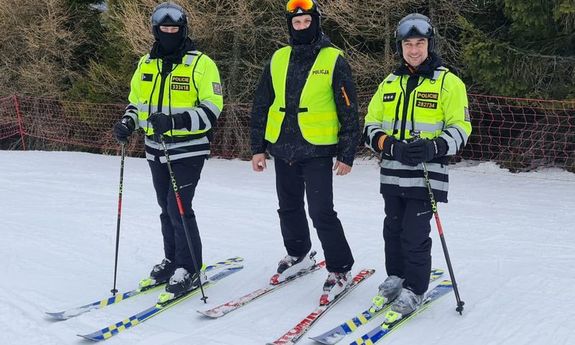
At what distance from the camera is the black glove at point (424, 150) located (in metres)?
3.29

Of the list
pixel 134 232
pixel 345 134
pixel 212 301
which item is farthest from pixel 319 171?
pixel 134 232

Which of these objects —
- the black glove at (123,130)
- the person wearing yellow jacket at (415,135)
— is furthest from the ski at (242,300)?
the black glove at (123,130)

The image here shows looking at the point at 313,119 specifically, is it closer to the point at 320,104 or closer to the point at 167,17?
the point at 320,104

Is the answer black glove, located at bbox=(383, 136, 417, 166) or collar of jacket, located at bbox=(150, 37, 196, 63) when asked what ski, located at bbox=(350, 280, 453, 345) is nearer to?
black glove, located at bbox=(383, 136, 417, 166)

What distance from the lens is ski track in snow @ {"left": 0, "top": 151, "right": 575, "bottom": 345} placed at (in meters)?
3.48

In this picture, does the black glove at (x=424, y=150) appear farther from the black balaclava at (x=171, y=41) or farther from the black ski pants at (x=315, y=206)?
the black balaclava at (x=171, y=41)

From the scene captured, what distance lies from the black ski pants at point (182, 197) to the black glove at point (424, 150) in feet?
4.80

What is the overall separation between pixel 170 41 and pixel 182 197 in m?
1.04

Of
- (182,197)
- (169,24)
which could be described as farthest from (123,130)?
(169,24)

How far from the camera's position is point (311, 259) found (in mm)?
4480

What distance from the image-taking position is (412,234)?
11.5 ft

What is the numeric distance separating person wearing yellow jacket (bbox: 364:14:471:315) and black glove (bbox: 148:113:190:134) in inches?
46.7

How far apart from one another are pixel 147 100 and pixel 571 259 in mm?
3552

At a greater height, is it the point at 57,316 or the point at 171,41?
the point at 171,41
